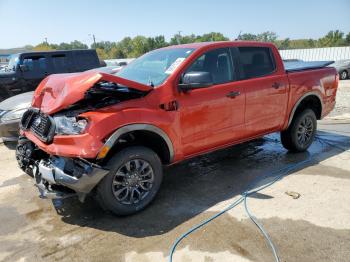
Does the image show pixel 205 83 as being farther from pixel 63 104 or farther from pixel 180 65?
pixel 63 104

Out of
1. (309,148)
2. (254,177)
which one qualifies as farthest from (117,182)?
(309,148)

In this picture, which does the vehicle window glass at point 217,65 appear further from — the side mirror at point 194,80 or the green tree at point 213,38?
the green tree at point 213,38

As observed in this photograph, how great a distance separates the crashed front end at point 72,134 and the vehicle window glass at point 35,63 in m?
6.36

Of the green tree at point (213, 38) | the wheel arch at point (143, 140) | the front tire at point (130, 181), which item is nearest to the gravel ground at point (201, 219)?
the front tire at point (130, 181)

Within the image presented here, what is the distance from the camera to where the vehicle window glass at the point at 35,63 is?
950 centimetres

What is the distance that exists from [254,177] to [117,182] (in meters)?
2.09

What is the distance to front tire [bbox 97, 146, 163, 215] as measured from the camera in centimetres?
351

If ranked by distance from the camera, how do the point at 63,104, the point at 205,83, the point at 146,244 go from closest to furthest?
the point at 146,244 < the point at 63,104 < the point at 205,83

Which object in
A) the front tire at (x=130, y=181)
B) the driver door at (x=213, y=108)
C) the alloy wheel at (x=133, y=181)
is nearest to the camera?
the front tire at (x=130, y=181)

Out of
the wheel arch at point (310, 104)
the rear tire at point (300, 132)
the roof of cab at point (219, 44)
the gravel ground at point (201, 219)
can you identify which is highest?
the roof of cab at point (219, 44)

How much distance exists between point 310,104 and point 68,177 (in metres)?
4.33

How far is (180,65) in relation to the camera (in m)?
4.06

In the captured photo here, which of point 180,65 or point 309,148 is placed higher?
point 180,65

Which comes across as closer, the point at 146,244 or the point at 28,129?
the point at 146,244
